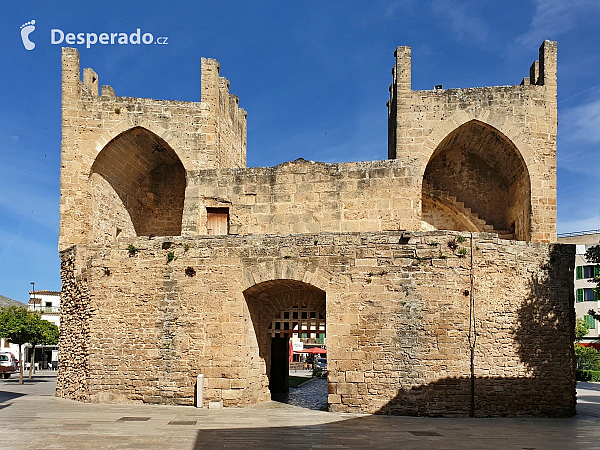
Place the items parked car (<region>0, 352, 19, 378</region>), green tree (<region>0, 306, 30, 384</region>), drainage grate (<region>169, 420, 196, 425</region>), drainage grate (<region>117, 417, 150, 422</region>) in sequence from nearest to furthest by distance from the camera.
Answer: drainage grate (<region>169, 420, 196, 425</region>)
drainage grate (<region>117, 417, 150, 422</region>)
green tree (<region>0, 306, 30, 384</region>)
parked car (<region>0, 352, 19, 378</region>)

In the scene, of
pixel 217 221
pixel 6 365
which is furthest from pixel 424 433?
pixel 6 365

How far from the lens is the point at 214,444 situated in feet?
25.8

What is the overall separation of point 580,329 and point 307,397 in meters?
22.1

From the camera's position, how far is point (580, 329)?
98.5 feet

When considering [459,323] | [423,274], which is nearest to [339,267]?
[423,274]

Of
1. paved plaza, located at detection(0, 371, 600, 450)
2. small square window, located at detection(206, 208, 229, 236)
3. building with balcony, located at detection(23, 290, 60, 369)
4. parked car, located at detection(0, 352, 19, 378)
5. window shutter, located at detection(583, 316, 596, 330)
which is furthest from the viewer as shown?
building with balcony, located at detection(23, 290, 60, 369)

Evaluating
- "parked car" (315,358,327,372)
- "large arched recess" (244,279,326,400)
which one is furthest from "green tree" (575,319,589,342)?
"large arched recess" (244,279,326,400)

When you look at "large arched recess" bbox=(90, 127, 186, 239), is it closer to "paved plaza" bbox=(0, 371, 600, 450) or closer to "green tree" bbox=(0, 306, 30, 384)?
"green tree" bbox=(0, 306, 30, 384)

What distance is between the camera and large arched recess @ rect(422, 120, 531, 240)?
17.6 metres

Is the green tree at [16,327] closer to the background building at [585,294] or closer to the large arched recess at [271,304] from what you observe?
the large arched recess at [271,304]

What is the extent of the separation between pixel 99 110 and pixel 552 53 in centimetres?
1403

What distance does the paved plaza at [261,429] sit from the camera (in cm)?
792

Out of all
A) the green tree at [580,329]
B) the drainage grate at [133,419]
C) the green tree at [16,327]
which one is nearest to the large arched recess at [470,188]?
the drainage grate at [133,419]

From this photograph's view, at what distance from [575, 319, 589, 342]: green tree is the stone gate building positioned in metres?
16.5
